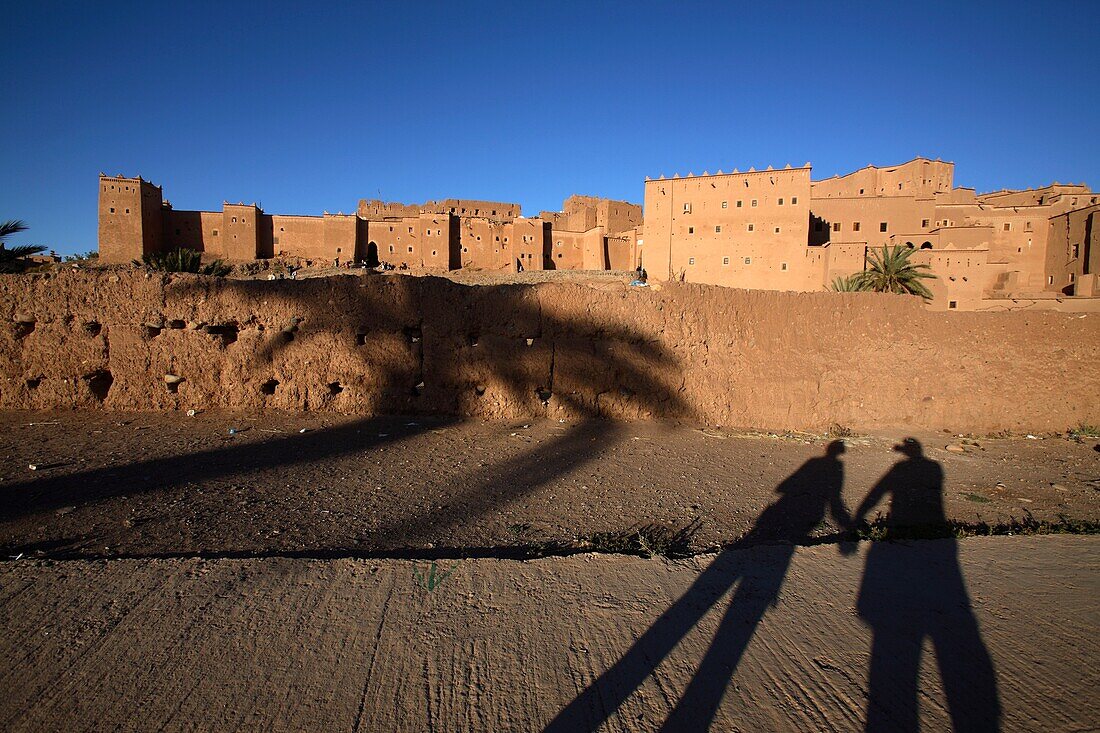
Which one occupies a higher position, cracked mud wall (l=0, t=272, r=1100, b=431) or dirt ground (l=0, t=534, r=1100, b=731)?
cracked mud wall (l=0, t=272, r=1100, b=431)

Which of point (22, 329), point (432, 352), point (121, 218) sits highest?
point (121, 218)

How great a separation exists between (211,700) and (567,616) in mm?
1538

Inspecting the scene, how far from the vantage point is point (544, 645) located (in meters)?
2.47

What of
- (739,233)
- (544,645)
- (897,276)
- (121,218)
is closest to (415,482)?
(544,645)

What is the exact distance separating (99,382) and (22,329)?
3.67 ft

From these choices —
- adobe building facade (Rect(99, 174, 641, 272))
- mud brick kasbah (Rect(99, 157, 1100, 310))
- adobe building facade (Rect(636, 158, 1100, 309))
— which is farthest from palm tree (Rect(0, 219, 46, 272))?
adobe building facade (Rect(99, 174, 641, 272))

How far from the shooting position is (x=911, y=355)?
787cm

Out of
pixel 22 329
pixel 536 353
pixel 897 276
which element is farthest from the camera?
pixel 897 276

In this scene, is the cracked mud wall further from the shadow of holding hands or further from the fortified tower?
the fortified tower

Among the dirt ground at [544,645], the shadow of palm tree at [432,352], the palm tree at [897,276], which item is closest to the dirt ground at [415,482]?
the shadow of palm tree at [432,352]

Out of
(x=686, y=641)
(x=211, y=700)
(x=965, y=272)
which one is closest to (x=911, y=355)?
(x=686, y=641)

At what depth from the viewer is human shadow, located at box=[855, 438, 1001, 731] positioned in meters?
2.13

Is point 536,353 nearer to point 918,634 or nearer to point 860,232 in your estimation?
point 918,634

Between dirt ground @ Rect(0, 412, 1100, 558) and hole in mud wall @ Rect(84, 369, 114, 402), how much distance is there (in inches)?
13.0
